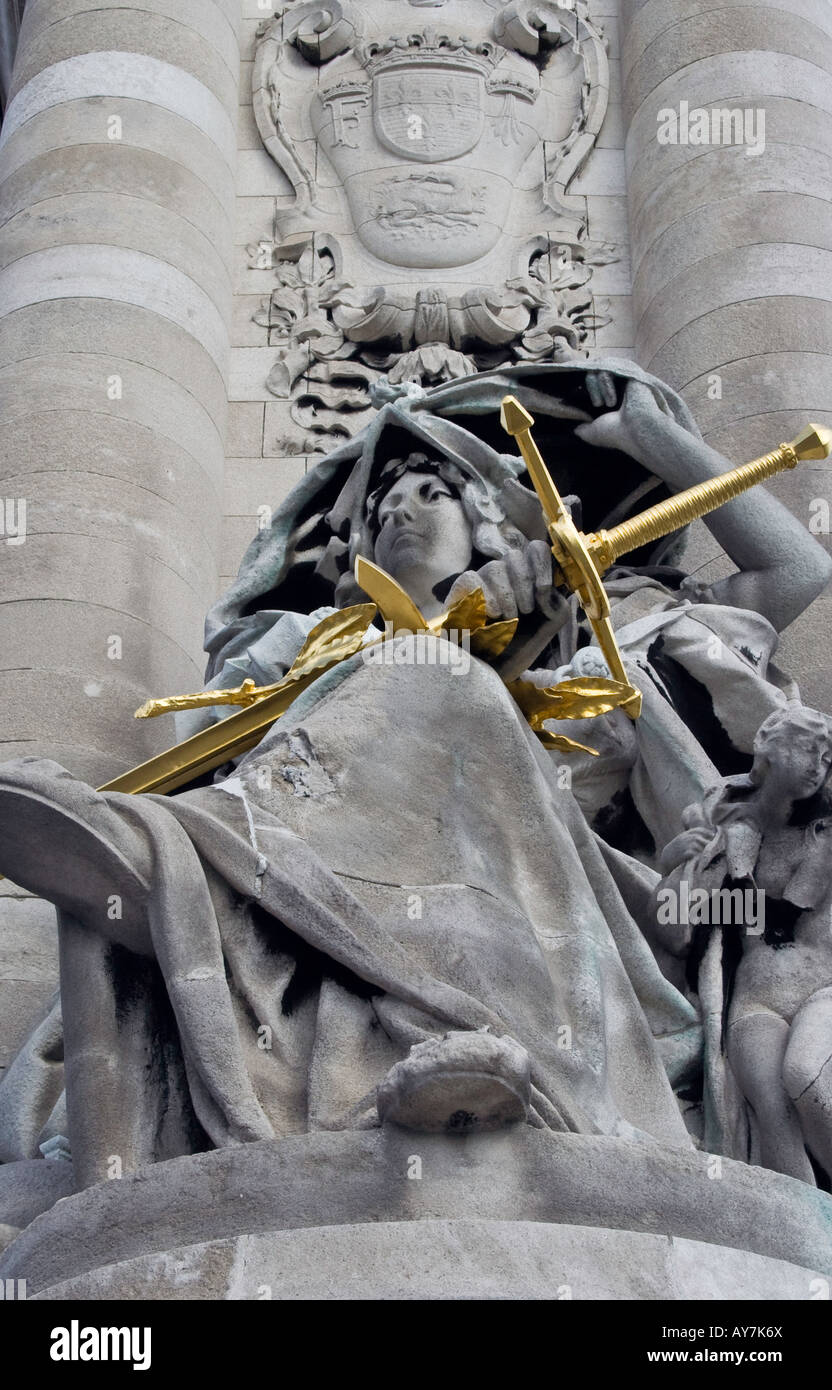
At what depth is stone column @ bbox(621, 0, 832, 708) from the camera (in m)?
8.97

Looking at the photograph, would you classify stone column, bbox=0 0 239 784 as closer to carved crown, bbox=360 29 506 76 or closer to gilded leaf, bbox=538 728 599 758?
carved crown, bbox=360 29 506 76

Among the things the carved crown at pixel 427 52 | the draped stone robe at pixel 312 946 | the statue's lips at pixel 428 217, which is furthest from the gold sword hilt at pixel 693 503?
the carved crown at pixel 427 52

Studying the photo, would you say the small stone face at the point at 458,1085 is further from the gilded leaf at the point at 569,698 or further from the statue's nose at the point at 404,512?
the statue's nose at the point at 404,512

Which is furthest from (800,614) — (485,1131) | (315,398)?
(485,1131)

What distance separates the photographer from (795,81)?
1006 centimetres

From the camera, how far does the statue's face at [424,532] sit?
6.82 metres

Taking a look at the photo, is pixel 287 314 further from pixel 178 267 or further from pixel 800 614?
pixel 800 614

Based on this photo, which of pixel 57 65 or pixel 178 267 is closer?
pixel 178 267

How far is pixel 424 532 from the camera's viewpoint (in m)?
6.89

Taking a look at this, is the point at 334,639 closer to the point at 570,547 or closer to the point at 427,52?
the point at 570,547

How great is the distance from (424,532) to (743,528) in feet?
3.78

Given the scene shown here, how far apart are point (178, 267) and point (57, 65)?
1272 mm

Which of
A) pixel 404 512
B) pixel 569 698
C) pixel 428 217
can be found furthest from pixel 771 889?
pixel 428 217

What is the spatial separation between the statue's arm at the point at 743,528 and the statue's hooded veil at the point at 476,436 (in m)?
0.13
